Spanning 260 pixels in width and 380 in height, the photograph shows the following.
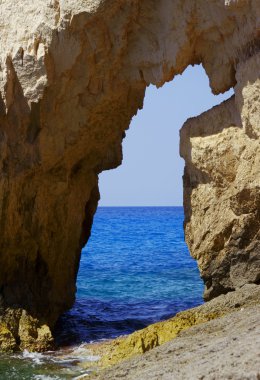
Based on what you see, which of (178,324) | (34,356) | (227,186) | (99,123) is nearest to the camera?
(178,324)

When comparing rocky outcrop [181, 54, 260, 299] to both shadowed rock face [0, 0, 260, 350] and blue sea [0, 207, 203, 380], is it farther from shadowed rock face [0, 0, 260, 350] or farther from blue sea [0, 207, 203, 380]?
blue sea [0, 207, 203, 380]

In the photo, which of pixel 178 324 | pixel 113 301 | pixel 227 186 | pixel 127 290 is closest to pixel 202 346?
pixel 178 324

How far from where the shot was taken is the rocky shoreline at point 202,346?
17.6ft

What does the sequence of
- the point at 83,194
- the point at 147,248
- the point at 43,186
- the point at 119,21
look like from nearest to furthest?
the point at 119,21 < the point at 43,186 < the point at 83,194 < the point at 147,248

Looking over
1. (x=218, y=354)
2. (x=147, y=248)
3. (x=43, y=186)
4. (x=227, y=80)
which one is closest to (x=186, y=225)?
(x=227, y=80)

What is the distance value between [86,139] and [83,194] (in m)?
2.08

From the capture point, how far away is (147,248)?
45.4 m

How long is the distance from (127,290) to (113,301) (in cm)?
325

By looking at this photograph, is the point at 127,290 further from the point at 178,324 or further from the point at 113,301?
the point at 178,324

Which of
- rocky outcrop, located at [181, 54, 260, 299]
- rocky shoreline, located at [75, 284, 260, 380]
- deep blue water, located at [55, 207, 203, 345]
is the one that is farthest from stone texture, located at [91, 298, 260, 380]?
deep blue water, located at [55, 207, 203, 345]

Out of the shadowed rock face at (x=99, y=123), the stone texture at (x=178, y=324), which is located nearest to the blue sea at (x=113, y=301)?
the shadowed rock face at (x=99, y=123)

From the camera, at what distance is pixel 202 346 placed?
21.6 ft

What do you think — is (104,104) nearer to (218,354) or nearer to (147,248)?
(218,354)

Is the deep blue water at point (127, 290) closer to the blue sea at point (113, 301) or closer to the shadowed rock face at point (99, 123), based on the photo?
the blue sea at point (113, 301)
